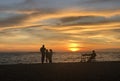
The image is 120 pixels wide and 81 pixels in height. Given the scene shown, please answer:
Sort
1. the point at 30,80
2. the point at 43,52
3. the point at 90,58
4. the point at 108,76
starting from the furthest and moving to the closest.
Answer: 1. the point at 90,58
2. the point at 43,52
3. the point at 108,76
4. the point at 30,80

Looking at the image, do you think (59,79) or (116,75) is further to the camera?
(116,75)

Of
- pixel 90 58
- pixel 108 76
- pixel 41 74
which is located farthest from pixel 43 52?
pixel 108 76

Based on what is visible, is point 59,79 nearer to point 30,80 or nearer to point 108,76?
point 30,80

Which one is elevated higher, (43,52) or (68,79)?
(43,52)

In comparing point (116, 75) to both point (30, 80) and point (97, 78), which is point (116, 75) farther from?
point (30, 80)

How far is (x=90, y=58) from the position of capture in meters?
43.3

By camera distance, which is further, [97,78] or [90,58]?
[90,58]

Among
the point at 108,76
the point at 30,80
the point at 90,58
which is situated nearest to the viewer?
the point at 30,80

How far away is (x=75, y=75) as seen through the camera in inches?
942

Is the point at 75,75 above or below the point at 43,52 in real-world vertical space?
below

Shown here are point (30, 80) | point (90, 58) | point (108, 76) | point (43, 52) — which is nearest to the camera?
point (30, 80)

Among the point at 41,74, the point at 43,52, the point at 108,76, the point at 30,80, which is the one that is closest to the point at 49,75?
the point at 41,74

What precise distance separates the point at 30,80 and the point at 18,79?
3.27 feet

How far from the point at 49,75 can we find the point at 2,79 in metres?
3.62
